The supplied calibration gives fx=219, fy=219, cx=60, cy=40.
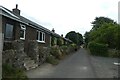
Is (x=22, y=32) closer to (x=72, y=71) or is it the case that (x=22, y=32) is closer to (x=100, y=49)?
(x=72, y=71)

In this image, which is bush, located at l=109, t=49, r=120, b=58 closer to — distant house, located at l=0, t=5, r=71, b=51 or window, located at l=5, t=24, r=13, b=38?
distant house, located at l=0, t=5, r=71, b=51

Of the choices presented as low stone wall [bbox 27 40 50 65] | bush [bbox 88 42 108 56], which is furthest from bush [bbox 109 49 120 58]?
low stone wall [bbox 27 40 50 65]

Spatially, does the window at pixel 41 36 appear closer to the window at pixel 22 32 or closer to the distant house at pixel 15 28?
the distant house at pixel 15 28

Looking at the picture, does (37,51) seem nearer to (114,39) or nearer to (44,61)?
(44,61)

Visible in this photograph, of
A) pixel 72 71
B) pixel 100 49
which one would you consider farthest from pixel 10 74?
pixel 100 49

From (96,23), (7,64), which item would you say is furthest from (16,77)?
(96,23)

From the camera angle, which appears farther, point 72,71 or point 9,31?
point 9,31

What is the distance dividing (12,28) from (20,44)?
14.9 feet

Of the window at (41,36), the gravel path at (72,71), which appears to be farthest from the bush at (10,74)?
the window at (41,36)

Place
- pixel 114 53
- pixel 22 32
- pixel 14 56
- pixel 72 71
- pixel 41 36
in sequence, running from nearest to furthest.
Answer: pixel 14 56 → pixel 72 71 → pixel 22 32 → pixel 41 36 → pixel 114 53

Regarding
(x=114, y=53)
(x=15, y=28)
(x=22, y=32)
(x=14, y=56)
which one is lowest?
(x=114, y=53)

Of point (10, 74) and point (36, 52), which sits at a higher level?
point (36, 52)

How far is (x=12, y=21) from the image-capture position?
1838cm

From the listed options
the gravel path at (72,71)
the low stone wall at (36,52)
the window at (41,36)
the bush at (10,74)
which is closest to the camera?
the bush at (10,74)
